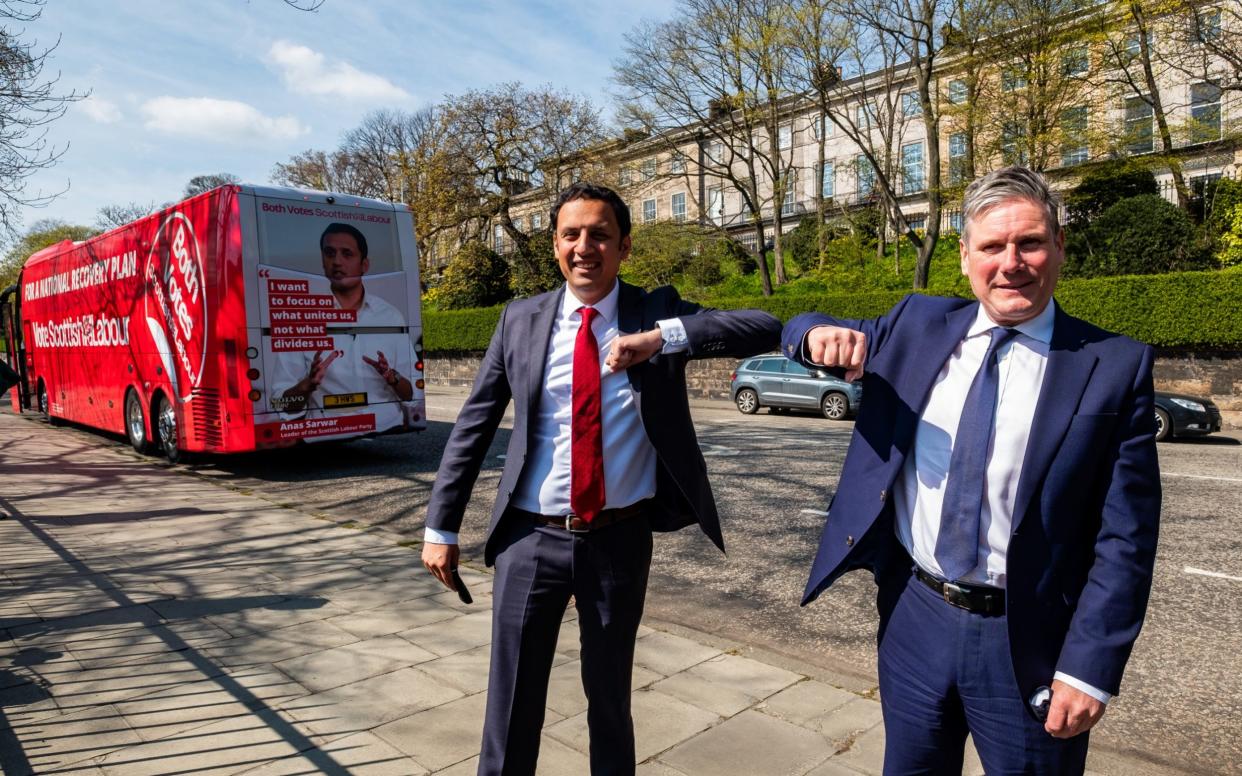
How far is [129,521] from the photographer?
7.91 meters

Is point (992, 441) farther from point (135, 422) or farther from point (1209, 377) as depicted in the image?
point (1209, 377)

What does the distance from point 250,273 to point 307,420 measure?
190 centimetres

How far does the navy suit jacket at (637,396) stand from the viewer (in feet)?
8.19

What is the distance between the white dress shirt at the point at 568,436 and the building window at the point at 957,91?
2232cm

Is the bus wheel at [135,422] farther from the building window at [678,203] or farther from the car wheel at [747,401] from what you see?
the building window at [678,203]

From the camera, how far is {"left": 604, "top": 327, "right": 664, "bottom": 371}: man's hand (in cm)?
235

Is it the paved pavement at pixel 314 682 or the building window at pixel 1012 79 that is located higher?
the building window at pixel 1012 79

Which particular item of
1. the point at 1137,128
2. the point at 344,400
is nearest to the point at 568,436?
→ the point at 344,400

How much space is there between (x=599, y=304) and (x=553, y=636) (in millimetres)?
1050

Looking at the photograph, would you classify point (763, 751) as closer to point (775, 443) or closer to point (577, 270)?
point (577, 270)

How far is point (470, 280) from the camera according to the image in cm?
3812

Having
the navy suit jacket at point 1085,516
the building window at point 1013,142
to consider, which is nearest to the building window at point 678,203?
the building window at point 1013,142

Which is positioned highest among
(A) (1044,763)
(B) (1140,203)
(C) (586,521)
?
(B) (1140,203)

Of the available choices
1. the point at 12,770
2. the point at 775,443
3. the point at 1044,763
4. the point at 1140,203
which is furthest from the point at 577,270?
the point at 1140,203
